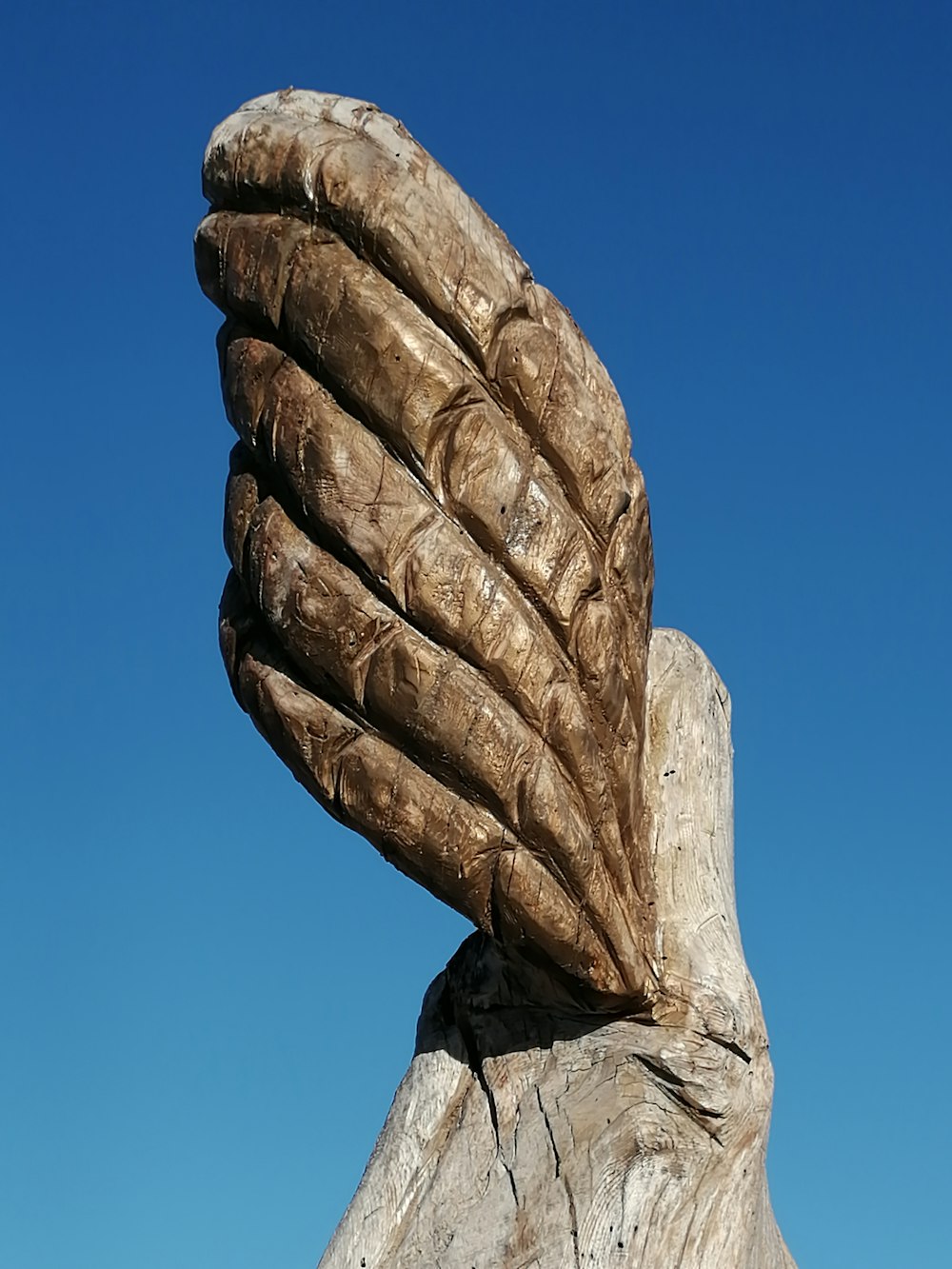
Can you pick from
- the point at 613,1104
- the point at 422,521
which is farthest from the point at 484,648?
the point at 613,1104

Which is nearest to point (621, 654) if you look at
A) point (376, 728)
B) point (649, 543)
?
point (649, 543)

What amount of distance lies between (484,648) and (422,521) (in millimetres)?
279

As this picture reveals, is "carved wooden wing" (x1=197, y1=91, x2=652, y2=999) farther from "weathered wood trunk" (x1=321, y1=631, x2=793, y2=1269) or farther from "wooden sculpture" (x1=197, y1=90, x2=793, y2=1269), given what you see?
"weathered wood trunk" (x1=321, y1=631, x2=793, y2=1269)

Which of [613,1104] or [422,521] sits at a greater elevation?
[422,521]

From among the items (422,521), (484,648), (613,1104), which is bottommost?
(613,1104)

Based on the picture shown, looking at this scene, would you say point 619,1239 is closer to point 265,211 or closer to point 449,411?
point 449,411

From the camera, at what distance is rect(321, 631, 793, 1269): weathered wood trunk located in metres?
3.89

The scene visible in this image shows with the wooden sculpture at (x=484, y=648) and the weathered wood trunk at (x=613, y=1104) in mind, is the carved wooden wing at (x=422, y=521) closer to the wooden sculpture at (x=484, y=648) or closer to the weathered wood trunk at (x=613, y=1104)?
the wooden sculpture at (x=484, y=648)

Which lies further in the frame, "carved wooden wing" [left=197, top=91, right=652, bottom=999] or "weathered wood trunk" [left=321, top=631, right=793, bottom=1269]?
"weathered wood trunk" [left=321, top=631, right=793, bottom=1269]

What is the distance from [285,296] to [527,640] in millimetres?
843

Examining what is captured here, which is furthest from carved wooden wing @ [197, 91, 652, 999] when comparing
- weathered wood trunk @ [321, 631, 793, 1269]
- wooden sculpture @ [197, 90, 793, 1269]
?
weathered wood trunk @ [321, 631, 793, 1269]

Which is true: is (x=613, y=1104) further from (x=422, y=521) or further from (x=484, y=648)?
(x=422, y=521)

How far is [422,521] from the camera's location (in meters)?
3.60

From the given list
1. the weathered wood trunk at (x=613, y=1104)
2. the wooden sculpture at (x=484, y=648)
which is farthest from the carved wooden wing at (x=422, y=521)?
the weathered wood trunk at (x=613, y=1104)
